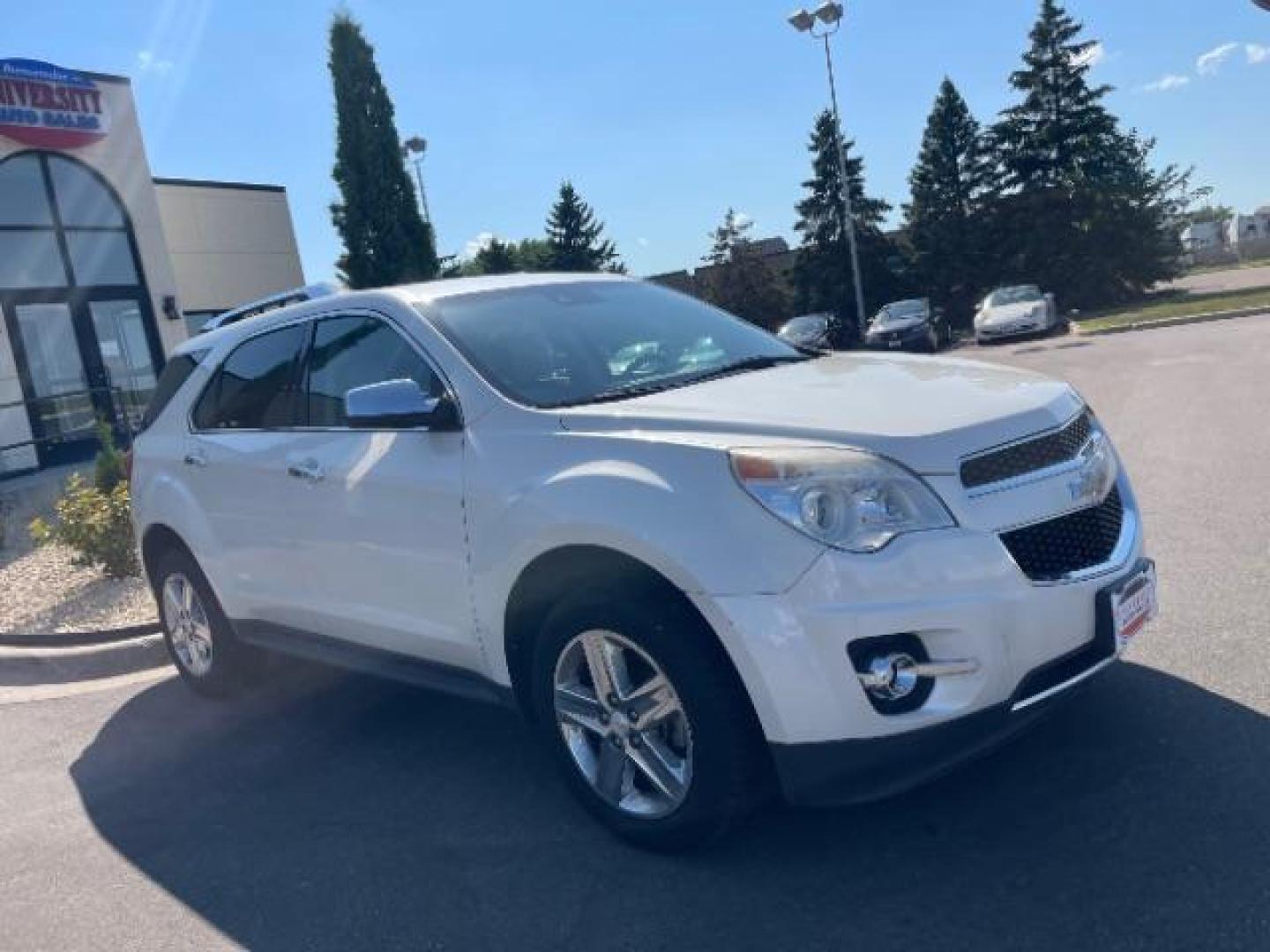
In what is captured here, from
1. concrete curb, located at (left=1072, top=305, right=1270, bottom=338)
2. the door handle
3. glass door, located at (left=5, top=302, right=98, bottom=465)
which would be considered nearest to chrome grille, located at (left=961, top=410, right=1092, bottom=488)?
the door handle

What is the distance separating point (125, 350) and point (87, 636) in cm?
1330

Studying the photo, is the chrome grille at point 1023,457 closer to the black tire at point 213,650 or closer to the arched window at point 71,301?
the black tire at point 213,650

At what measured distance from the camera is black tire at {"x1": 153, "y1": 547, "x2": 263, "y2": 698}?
17.0 feet

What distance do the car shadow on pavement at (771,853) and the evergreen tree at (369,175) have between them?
26.2 m

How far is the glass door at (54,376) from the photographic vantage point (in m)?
16.3

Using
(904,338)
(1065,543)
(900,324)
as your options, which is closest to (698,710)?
(1065,543)

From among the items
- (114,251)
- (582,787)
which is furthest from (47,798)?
(114,251)

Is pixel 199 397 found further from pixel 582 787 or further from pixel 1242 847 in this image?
pixel 1242 847

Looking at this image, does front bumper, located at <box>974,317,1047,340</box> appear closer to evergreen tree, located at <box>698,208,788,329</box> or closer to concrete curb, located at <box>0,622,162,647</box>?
evergreen tree, located at <box>698,208,788,329</box>

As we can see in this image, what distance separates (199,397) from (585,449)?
9.02 ft

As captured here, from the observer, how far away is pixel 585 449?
129 inches

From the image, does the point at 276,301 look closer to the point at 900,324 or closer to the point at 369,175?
the point at 900,324

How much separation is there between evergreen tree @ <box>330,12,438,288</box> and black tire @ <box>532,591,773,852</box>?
1065 inches

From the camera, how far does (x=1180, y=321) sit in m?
22.3
